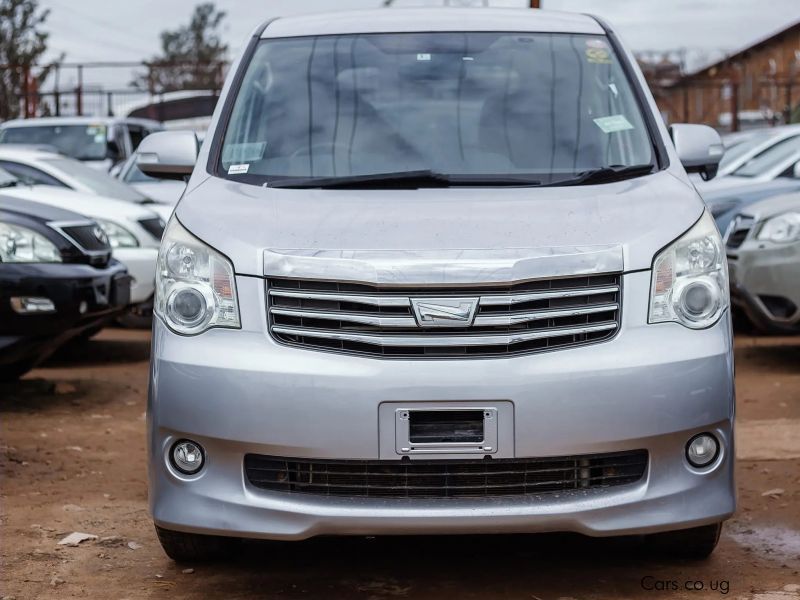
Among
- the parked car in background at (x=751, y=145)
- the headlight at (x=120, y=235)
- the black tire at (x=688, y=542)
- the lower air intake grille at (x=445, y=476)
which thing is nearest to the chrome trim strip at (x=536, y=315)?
the lower air intake grille at (x=445, y=476)

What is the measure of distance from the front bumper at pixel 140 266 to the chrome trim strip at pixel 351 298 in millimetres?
6297

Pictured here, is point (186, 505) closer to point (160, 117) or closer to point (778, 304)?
point (778, 304)

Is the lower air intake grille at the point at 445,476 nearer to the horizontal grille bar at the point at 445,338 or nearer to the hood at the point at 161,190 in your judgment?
the horizontal grille bar at the point at 445,338

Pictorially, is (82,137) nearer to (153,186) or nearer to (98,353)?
(153,186)

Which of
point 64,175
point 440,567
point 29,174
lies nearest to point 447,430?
point 440,567

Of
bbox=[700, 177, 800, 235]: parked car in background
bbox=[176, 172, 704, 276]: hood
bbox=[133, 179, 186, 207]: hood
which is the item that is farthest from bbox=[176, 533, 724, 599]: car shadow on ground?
bbox=[133, 179, 186, 207]: hood

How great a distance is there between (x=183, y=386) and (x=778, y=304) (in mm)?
5460

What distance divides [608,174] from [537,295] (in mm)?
910

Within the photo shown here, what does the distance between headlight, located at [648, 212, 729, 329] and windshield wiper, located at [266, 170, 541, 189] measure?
24.9 inches

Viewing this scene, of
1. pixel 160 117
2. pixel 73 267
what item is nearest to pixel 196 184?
pixel 73 267

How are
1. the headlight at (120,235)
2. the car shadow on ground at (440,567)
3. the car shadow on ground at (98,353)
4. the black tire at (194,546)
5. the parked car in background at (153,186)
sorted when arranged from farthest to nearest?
the parked car in background at (153,186) → the headlight at (120,235) → the car shadow on ground at (98,353) → the black tire at (194,546) → the car shadow on ground at (440,567)

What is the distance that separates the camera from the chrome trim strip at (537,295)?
3949mm

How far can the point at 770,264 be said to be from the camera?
28.3 feet

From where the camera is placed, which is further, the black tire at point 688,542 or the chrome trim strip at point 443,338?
the black tire at point 688,542
